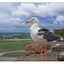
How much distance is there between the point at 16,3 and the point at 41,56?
1806 mm

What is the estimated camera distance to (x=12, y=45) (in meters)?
4.02

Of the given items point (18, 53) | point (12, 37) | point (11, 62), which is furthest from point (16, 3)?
point (11, 62)

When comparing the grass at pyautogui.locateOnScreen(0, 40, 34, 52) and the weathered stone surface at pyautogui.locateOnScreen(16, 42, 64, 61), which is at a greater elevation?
the grass at pyautogui.locateOnScreen(0, 40, 34, 52)

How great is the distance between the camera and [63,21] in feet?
12.8

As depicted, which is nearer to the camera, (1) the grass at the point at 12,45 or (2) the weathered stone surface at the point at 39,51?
(2) the weathered stone surface at the point at 39,51

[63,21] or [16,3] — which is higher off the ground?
[16,3]

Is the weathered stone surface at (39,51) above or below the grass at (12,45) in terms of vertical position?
below

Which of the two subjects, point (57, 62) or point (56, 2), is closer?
point (57, 62)

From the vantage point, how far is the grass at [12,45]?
13.1 ft

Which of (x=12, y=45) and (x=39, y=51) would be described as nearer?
(x=39, y=51)

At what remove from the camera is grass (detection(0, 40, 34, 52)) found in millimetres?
3984

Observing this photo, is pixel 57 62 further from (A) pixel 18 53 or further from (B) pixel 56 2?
(B) pixel 56 2

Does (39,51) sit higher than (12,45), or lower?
lower

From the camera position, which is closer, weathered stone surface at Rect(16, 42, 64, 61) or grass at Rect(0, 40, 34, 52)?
weathered stone surface at Rect(16, 42, 64, 61)
